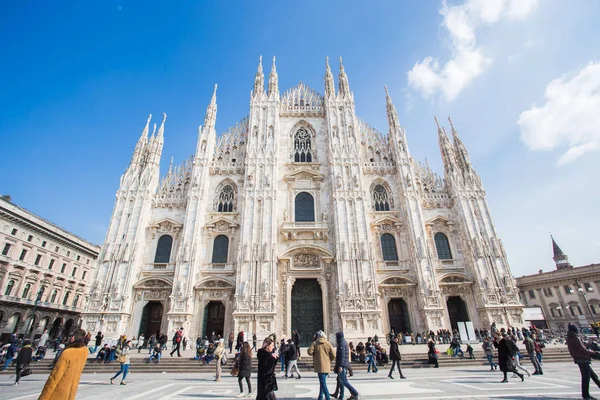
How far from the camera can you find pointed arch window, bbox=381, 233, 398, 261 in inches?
906

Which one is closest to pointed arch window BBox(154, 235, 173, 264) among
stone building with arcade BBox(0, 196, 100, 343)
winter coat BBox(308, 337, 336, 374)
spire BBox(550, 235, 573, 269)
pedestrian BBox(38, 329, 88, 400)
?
stone building with arcade BBox(0, 196, 100, 343)

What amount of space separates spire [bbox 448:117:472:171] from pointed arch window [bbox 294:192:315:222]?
13.0m

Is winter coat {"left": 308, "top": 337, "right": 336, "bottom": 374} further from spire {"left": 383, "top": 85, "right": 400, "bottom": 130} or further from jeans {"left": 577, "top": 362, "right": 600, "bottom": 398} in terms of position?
spire {"left": 383, "top": 85, "right": 400, "bottom": 130}

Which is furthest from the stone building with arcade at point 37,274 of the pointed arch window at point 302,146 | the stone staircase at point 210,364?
the pointed arch window at point 302,146

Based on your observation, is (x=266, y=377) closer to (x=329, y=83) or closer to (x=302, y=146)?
(x=302, y=146)

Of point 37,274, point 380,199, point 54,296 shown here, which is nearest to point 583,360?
point 380,199

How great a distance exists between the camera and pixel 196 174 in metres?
24.3

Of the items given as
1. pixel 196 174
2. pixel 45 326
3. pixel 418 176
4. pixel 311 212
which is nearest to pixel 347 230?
pixel 311 212

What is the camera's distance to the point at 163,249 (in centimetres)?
2294

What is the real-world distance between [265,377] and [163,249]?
20291 millimetres

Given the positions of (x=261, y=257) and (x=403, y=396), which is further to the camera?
(x=261, y=257)

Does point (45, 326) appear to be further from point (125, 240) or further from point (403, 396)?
point (403, 396)

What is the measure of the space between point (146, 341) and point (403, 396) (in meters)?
19.2

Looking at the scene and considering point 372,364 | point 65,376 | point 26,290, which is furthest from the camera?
point 26,290
